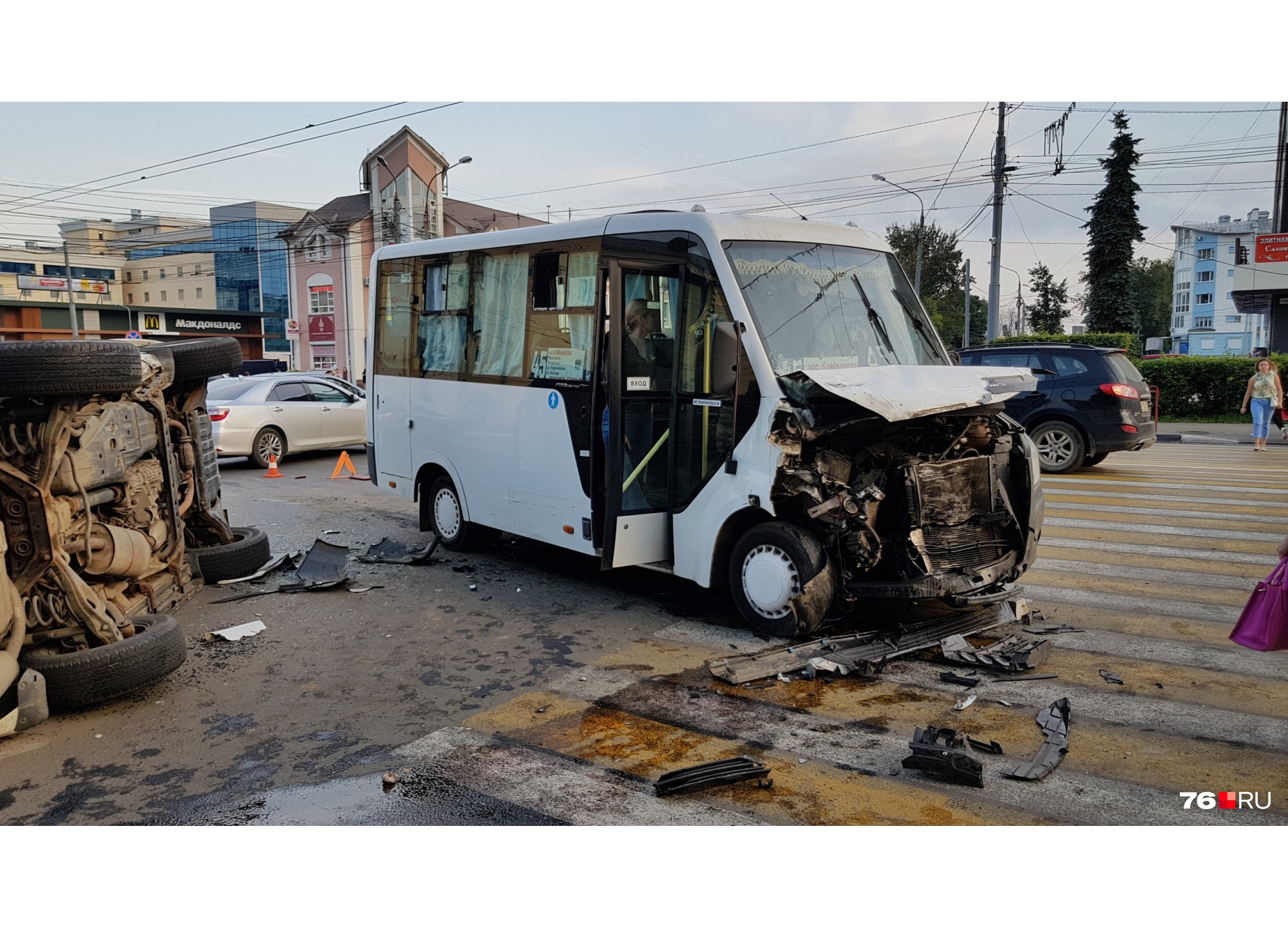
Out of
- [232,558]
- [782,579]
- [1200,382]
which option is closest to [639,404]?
[782,579]

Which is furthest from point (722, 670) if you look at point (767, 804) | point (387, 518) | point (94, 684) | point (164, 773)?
point (387, 518)

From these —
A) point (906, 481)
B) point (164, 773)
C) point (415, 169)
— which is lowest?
point (164, 773)

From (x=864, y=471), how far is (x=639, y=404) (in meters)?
1.75

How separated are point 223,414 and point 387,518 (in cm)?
605

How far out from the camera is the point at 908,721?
5074 mm

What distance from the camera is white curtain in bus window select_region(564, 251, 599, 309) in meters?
7.40

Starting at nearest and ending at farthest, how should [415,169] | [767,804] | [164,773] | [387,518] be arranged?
[767,804]
[164,773]
[387,518]
[415,169]

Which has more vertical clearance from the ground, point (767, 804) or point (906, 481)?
point (906, 481)

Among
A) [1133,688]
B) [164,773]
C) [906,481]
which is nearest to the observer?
[164,773]

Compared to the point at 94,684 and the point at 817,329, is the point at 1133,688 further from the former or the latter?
the point at 94,684

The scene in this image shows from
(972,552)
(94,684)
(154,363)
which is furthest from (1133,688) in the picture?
(154,363)

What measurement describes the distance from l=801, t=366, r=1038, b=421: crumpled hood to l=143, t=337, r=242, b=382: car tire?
5121 mm

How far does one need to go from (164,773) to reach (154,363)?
3.54 metres

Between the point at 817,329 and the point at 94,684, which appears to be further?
the point at 817,329
